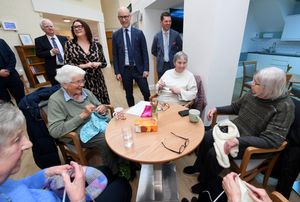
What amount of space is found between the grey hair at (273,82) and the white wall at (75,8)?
21.4 feet

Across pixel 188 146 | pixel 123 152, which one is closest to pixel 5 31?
pixel 123 152

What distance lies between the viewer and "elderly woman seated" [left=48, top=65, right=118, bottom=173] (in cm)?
132

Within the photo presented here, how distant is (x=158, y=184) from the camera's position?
46.7 inches

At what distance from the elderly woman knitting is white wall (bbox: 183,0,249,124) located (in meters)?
1.74

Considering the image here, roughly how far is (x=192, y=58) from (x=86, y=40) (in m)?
1.50

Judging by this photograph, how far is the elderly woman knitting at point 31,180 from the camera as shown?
571mm

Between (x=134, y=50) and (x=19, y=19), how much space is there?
455 centimetres

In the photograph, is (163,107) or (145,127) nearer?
(145,127)

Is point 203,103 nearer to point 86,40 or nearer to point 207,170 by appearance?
point 207,170

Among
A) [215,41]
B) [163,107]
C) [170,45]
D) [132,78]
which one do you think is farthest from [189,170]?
[170,45]

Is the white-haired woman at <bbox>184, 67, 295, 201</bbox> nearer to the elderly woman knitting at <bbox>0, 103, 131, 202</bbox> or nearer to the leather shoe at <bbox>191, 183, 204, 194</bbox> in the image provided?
the leather shoe at <bbox>191, 183, 204, 194</bbox>

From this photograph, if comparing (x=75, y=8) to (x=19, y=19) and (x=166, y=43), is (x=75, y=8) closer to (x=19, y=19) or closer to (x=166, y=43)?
(x=19, y=19)

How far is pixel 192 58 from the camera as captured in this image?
2.31m

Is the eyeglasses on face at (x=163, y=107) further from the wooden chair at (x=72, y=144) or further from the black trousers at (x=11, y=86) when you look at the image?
the black trousers at (x=11, y=86)
